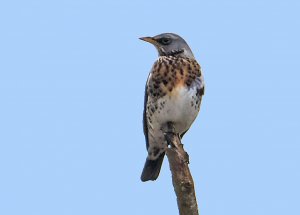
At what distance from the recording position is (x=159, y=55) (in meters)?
12.6

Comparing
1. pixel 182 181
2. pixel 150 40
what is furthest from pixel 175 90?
pixel 182 181

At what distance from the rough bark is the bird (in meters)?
1.21

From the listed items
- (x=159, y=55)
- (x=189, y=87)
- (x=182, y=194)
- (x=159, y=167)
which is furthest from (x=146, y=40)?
(x=182, y=194)

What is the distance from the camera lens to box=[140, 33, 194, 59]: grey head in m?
12.5

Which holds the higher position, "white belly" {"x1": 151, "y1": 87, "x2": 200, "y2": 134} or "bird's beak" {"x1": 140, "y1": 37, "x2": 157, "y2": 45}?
"bird's beak" {"x1": 140, "y1": 37, "x2": 157, "y2": 45}

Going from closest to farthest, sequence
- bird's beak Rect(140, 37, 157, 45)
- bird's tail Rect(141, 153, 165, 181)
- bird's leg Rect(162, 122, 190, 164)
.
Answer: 1. bird's leg Rect(162, 122, 190, 164)
2. bird's beak Rect(140, 37, 157, 45)
3. bird's tail Rect(141, 153, 165, 181)

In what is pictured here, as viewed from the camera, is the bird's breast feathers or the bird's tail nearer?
the bird's breast feathers

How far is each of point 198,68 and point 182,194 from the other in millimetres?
→ 3096

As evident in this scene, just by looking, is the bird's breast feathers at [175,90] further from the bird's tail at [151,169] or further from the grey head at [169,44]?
the bird's tail at [151,169]

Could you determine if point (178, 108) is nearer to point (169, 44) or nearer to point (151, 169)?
point (169, 44)

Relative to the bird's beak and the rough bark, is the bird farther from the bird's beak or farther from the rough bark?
the rough bark

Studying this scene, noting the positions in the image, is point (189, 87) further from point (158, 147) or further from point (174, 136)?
point (158, 147)

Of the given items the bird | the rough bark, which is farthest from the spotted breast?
the rough bark

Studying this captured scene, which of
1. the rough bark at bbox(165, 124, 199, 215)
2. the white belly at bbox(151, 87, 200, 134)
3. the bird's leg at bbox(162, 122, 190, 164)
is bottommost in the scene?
the rough bark at bbox(165, 124, 199, 215)
